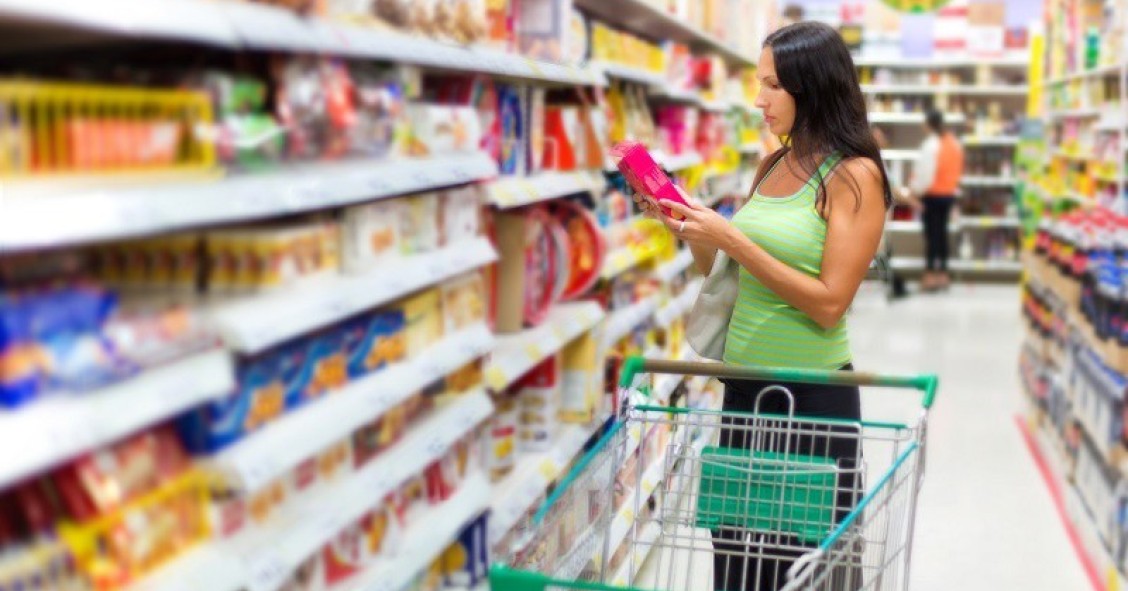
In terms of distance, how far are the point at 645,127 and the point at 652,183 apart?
2.03 metres

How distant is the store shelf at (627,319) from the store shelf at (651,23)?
3.46 feet

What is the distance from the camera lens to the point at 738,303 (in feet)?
8.89

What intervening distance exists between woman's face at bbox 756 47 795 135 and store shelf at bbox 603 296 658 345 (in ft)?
4.38

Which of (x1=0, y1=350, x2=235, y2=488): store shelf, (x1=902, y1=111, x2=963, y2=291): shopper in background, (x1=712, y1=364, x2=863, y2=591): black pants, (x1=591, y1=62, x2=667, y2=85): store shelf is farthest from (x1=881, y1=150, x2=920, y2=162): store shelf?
(x1=0, y1=350, x2=235, y2=488): store shelf

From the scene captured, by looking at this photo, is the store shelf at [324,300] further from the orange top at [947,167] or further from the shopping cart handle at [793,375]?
the orange top at [947,167]

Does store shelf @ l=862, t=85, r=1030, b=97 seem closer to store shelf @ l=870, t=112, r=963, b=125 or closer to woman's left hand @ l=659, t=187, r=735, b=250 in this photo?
store shelf @ l=870, t=112, r=963, b=125

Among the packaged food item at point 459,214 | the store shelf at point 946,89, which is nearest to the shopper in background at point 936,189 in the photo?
the store shelf at point 946,89

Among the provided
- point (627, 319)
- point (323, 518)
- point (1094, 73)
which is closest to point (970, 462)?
point (627, 319)

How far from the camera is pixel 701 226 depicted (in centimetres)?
250

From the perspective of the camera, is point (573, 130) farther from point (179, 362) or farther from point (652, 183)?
point (179, 362)

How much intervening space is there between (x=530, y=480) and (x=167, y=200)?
1.72m

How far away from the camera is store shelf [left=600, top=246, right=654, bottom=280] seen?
376 cm

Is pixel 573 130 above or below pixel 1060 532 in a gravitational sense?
above

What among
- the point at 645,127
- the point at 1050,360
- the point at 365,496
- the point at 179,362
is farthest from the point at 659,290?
the point at 179,362
